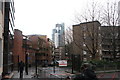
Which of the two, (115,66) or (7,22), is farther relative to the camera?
(115,66)

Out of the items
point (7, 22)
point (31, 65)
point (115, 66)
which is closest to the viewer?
point (7, 22)

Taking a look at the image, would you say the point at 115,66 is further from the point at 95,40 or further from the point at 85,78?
the point at 85,78

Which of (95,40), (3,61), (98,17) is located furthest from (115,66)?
(3,61)

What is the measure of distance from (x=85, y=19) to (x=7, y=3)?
820 inches

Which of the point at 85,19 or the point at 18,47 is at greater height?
the point at 85,19

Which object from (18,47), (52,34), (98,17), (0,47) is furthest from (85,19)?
(52,34)

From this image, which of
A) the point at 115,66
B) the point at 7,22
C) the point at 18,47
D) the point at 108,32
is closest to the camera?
the point at 7,22

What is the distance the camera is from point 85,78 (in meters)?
4.41

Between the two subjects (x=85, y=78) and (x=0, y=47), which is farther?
(x=0, y=47)

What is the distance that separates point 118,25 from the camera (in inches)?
1286

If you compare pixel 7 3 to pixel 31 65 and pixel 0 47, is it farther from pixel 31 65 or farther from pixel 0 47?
pixel 31 65

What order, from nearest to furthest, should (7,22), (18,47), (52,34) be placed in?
(7,22)
(18,47)
(52,34)

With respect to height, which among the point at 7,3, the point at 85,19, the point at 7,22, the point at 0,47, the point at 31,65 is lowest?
the point at 31,65

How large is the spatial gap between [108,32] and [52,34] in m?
85.3
